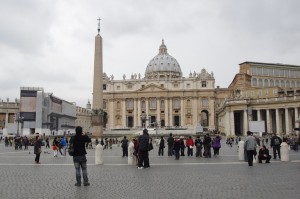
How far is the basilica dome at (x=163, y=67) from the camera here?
117500 millimetres

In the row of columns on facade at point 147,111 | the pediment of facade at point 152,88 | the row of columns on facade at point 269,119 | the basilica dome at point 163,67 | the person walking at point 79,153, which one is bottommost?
the person walking at point 79,153

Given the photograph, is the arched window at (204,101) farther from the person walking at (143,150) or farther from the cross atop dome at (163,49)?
the person walking at (143,150)

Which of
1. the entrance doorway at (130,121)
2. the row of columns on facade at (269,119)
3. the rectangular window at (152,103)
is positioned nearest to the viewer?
the row of columns on facade at (269,119)

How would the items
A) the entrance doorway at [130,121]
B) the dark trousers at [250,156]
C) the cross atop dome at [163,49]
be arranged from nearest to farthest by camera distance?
the dark trousers at [250,156]
the entrance doorway at [130,121]
the cross atop dome at [163,49]

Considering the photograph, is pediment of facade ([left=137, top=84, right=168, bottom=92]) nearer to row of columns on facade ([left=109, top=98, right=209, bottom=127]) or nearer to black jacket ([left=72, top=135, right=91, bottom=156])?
row of columns on facade ([left=109, top=98, right=209, bottom=127])

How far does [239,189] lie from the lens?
793 cm

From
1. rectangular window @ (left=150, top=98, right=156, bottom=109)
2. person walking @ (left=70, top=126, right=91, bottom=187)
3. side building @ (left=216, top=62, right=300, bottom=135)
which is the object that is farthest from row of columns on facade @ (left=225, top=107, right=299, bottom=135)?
person walking @ (left=70, top=126, right=91, bottom=187)

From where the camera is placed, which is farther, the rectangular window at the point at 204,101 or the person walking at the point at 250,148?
the rectangular window at the point at 204,101

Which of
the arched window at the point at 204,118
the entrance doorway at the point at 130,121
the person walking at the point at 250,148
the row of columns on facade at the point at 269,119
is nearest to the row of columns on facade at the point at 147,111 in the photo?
the entrance doorway at the point at 130,121

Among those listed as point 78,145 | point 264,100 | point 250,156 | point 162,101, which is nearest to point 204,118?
point 162,101

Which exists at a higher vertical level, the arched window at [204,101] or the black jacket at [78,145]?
the arched window at [204,101]

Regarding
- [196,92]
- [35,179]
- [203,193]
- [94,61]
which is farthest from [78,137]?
[196,92]

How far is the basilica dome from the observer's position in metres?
118

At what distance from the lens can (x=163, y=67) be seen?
118562mm
